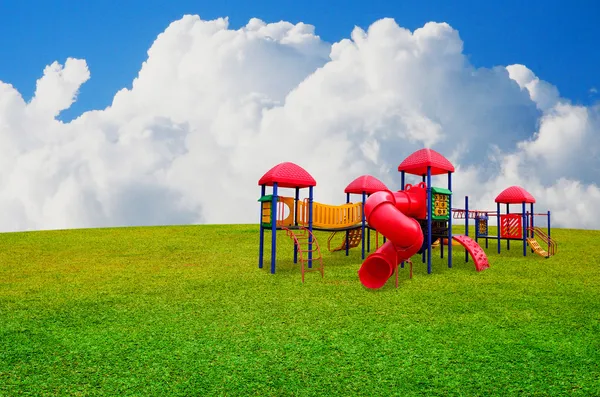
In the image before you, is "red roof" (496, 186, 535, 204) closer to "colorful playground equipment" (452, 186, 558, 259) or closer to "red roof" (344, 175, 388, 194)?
"colorful playground equipment" (452, 186, 558, 259)

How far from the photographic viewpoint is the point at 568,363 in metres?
5.50

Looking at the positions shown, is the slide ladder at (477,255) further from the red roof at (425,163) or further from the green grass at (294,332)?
the red roof at (425,163)

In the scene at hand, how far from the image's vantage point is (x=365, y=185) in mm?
17281

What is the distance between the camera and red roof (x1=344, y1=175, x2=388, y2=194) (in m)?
17.3

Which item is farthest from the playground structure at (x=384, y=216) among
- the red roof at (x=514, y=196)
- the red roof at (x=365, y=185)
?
the red roof at (x=514, y=196)

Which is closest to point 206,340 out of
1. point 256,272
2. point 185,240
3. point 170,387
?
point 170,387

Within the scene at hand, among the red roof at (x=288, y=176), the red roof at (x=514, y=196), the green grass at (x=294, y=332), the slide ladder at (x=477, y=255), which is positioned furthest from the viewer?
the red roof at (x=514, y=196)

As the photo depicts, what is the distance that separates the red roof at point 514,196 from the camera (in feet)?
62.7

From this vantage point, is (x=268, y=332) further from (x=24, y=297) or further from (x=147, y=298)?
(x=24, y=297)

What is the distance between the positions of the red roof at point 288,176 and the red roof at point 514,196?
1122 centimetres

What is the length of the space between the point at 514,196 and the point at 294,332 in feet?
54.5

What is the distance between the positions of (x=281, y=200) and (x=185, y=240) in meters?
9.08

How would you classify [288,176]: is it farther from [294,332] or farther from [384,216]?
[294,332]

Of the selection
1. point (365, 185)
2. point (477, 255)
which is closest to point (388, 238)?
point (477, 255)
